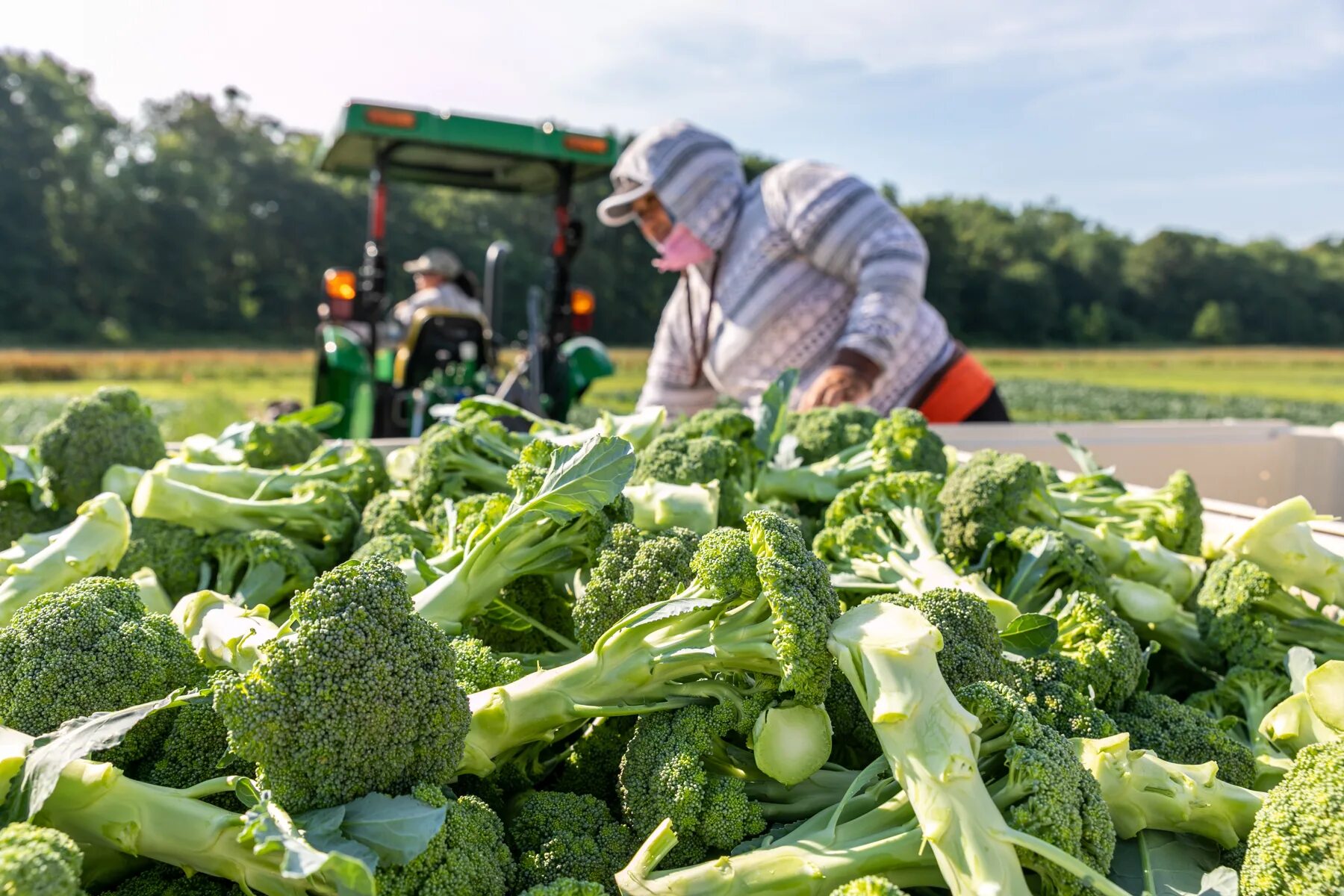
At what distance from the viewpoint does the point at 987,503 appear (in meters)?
1.62

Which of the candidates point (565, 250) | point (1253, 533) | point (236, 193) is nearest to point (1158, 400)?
point (565, 250)

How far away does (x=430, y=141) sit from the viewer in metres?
5.49

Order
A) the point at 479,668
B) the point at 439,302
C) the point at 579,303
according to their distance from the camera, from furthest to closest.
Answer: the point at 439,302 < the point at 579,303 < the point at 479,668

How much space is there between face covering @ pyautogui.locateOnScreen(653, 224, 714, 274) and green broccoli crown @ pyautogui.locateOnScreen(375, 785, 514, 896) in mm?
3066

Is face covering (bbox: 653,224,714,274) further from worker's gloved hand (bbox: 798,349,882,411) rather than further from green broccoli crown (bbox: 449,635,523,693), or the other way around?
green broccoli crown (bbox: 449,635,523,693)

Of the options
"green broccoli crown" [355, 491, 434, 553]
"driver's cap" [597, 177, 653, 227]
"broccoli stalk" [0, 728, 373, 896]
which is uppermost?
"driver's cap" [597, 177, 653, 227]

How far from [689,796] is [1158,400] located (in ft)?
120

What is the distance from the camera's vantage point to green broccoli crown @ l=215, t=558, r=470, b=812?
2.74 ft

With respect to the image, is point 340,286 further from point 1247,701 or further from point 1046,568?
point 1247,701

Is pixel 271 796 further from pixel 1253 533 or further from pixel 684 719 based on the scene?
pixel 1253 533

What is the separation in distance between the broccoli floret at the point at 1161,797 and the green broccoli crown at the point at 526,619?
74 centimetres

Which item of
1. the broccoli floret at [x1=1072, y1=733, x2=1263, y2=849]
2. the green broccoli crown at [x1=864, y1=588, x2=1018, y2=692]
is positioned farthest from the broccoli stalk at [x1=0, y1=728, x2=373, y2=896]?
the broccoli floret at [x1=1072, y1=733, x2=1263, y2=849]

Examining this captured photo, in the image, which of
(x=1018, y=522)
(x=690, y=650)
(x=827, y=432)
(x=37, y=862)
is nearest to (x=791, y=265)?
(x=827, y=432)

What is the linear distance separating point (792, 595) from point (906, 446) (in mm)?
957
